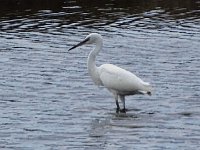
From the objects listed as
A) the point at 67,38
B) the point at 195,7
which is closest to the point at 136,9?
the point at 195,7

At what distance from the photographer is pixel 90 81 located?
62.3 feet

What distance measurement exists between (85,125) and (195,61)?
729 cm

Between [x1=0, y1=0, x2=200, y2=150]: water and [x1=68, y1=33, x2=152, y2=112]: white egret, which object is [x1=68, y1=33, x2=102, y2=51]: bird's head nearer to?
[x1=68, y1=33, x2=152, y2=112]: white egret

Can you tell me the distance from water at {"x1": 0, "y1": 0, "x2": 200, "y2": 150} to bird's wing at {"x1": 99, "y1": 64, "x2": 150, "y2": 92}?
0.49 meters

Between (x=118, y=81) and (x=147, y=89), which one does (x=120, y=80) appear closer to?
(x=118, y=81)

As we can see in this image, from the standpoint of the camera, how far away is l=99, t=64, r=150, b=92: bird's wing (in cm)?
1578

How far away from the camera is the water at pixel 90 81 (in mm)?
13664

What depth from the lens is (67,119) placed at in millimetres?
15039

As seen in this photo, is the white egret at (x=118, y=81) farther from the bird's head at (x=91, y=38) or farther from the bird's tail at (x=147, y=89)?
the bird's head at (x=91, y=38)

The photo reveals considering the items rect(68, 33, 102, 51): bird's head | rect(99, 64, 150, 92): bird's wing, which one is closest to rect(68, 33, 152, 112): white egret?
rect(99, 64, 150, 92): bird's wing

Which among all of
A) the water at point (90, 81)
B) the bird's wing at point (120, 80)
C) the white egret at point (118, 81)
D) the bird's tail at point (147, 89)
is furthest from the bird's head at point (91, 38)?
the bird's tail at point (147, 89)

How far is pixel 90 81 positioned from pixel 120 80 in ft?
10.2

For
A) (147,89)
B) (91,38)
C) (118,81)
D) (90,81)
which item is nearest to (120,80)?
(118,81)

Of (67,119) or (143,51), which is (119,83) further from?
(143,51)
